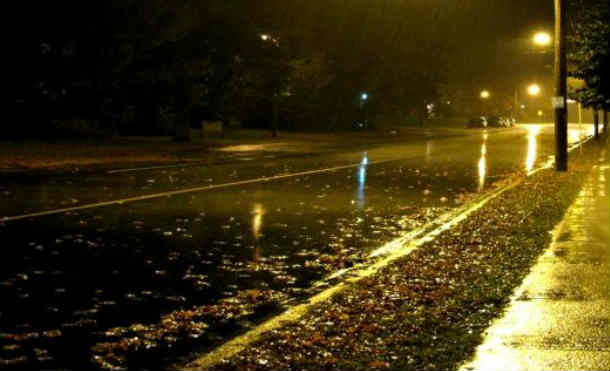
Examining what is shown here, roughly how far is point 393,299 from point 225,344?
2007mm

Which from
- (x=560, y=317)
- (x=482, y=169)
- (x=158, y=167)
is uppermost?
(x=158, y=167)

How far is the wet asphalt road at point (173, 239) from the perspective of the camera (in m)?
7.85

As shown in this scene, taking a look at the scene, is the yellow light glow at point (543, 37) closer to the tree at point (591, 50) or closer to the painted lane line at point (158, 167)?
the tree at point (591, 50)

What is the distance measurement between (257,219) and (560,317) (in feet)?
25.9

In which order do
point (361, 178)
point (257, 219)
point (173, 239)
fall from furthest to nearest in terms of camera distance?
point (361, 178), point (257, 219), point (173, 239)

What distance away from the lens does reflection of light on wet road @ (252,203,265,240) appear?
13180mm

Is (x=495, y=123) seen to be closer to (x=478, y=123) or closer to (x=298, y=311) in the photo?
(x=478, y=123)

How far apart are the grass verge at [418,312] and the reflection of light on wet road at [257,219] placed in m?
2.76

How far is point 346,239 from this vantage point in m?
12.7

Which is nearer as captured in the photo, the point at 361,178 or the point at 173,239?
the point at 173,239

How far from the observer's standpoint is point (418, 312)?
7.51 metres

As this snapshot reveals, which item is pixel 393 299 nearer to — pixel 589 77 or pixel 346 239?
pixel 346 239

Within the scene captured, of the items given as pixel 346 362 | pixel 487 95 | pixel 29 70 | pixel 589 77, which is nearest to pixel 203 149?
pixel 29 70

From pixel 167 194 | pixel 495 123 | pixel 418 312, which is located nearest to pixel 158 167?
pixel 167 194
